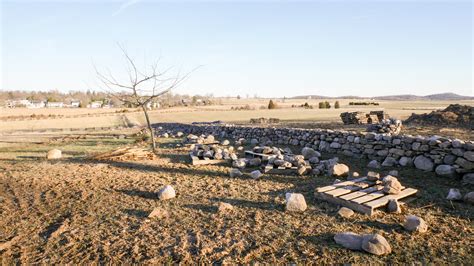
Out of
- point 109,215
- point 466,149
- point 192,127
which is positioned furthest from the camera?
point 192,127

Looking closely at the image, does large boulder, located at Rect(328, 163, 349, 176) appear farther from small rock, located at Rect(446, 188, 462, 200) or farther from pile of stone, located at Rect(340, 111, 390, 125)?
pile of stone, located at Rect(340, 111, 390, 125)

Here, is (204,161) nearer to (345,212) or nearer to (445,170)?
(345,212)

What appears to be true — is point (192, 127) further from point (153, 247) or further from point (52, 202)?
point (153, 247)

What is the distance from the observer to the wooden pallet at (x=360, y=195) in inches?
203

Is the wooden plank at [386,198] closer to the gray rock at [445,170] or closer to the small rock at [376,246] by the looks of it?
the small rock at [376,246]

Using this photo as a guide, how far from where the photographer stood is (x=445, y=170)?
6902 millimetres

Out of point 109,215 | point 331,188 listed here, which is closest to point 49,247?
point 109,215

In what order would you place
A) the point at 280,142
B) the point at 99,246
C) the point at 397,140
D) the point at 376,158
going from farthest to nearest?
the point at 280,142 < the point at 376,158 < the point at 397,140 < the point at 99,246

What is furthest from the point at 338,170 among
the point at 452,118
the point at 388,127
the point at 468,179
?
the point at 452,118

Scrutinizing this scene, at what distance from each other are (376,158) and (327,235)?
5.49 m

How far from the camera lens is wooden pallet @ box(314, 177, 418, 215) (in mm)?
5145

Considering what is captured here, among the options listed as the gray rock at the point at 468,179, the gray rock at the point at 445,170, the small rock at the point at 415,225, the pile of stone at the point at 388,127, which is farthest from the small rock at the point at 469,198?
the pile of stone at the point at 388,127

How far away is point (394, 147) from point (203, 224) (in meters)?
6.31

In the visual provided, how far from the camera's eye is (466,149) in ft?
21.9
